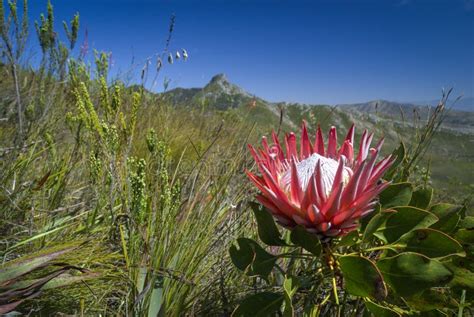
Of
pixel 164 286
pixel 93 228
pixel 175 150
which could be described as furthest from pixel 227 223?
pixel 175 150

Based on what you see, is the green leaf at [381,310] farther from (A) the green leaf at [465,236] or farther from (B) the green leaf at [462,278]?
(A) the green leaf at [465,236]

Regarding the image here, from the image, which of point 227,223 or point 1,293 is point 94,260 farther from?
point 227,223

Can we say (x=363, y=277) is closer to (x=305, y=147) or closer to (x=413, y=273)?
(x=413, y=273)

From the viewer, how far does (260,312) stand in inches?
26.9

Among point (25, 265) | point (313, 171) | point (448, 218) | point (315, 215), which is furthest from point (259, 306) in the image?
point (25, 265)

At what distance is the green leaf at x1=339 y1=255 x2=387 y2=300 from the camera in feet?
1.79

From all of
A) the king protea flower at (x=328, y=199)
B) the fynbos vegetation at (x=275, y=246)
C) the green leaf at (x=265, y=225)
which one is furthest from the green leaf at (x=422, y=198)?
the green leaf at (x=265, y=225)

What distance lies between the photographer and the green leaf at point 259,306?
69 cm

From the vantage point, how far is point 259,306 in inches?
27.3

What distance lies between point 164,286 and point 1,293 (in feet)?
1.39

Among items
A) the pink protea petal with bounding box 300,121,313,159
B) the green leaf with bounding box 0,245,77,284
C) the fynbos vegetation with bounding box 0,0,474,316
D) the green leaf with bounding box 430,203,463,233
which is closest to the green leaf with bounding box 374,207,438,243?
the fynbos vegetation with bounding box 0,0,474,316

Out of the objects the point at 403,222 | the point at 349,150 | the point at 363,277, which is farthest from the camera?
the point at 349,150

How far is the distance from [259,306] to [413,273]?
1.07ft

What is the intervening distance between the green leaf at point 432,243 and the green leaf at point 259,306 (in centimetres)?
31
